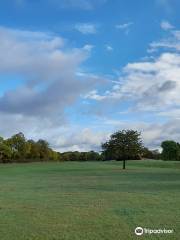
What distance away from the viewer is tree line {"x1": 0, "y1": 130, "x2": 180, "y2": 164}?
68.8 meters

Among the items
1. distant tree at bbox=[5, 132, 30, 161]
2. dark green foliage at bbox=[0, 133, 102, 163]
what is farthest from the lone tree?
distant tree at bbox=[5, 132, 30, 161]

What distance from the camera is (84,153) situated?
14812cm

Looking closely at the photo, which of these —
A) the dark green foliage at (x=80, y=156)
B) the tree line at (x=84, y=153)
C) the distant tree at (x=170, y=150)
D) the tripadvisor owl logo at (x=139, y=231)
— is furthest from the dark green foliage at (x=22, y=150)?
the tripadvisor owl logo at (x=139, y=231)

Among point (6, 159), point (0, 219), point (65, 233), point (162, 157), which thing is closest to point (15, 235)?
point (65, 233)

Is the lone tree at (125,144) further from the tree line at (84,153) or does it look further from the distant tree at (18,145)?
the distant tree at (18,145)

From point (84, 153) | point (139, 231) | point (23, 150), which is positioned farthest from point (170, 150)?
point (139, 231)

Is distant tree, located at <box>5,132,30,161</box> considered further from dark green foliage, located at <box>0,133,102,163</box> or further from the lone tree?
the lone tree

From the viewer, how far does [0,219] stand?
13.3 m

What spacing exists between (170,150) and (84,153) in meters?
28.6

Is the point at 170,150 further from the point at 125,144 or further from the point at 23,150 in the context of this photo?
the point at 125,144

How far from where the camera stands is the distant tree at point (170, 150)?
13438cm

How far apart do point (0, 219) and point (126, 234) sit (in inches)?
170

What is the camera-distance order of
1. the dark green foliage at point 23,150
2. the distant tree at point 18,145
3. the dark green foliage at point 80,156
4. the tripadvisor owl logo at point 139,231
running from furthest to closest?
the dark green foliage at point 80,156, the distant tree at point 18,145, the dark green foliage at point 23,150, the tripadvisor owl logo at point 139,231

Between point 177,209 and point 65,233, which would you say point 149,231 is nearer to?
point 65,233
